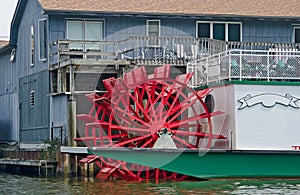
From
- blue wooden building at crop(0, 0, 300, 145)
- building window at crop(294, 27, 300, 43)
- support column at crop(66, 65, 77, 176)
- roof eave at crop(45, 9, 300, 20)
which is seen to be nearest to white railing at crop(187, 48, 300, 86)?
blue wooden building at crop(0, 0, 300, 145)

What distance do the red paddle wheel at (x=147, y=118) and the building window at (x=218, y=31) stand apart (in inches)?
201

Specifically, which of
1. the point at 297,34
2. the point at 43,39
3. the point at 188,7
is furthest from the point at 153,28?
the point at 297,34

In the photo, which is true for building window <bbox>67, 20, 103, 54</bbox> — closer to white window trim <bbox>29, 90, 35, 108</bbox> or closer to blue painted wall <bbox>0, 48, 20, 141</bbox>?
white window trim <bbox>29, 90, 35, 108</bbox>

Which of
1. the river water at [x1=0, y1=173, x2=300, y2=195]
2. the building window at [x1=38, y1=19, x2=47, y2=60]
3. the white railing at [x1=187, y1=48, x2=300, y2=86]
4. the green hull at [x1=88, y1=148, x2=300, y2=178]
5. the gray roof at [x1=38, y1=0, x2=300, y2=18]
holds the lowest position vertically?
the river water at [x1=0, y1=173, x2=300, y2=195]

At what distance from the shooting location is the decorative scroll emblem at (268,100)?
84.4 ft

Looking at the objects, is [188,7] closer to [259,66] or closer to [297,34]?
[297,34]

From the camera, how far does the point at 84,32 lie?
3250 cm

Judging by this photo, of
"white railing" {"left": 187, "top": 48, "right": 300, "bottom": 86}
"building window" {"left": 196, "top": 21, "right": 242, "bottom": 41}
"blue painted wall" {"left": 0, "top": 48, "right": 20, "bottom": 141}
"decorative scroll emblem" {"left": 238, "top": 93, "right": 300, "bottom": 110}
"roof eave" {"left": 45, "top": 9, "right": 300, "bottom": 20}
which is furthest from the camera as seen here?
"blue painted wall" {"left": 0, "top": 48, "right": 20, "bottom": 141}

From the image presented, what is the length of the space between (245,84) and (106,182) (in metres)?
4.78

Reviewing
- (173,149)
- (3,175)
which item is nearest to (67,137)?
(3,175)

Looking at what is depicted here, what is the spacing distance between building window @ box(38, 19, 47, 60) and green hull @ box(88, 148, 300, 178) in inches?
365

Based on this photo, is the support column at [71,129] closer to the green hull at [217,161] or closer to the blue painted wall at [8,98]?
the green hull at [217,161]

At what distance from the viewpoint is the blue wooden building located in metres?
30.8

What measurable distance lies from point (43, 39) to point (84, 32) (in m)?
1.76
